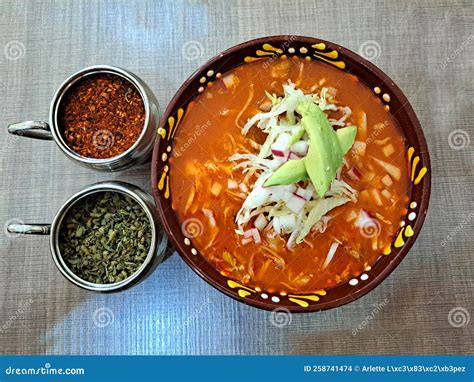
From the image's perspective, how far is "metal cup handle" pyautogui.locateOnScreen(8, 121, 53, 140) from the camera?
5.34 feet

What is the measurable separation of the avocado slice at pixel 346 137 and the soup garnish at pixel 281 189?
2.4 inches

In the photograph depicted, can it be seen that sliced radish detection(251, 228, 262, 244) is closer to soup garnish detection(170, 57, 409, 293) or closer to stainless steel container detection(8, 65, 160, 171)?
soup garnish detection(170, 57, 409, 293)

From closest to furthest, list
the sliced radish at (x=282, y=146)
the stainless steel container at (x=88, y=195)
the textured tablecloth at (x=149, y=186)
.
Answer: the sliced radish at (x=282, y=146)
the stainless steel container at (x=88, y=195)
the textured tablecloth at (x=149, y=186)

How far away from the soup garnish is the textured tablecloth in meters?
0.31

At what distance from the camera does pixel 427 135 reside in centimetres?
186

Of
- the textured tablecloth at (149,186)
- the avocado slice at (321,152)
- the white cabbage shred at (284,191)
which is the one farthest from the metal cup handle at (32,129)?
the avocado slice at (321,152)

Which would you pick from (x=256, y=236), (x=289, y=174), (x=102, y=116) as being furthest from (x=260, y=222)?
(x=102, y=116)

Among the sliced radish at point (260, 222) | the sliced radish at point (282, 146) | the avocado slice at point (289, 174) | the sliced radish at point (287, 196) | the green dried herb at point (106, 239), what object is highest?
the sliced radish at point (282, 146)

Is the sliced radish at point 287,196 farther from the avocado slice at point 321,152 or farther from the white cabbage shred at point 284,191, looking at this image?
the avocado slice at point 321,152

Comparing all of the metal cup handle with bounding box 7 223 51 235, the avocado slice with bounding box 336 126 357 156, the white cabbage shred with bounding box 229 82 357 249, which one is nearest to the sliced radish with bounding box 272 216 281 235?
the white cabbage shred with bounding box 229 82 357 249

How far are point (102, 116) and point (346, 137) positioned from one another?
30.4 inches

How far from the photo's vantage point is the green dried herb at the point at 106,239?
5.43ft

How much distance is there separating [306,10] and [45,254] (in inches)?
50.7

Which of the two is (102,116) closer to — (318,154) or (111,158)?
(111,158)
